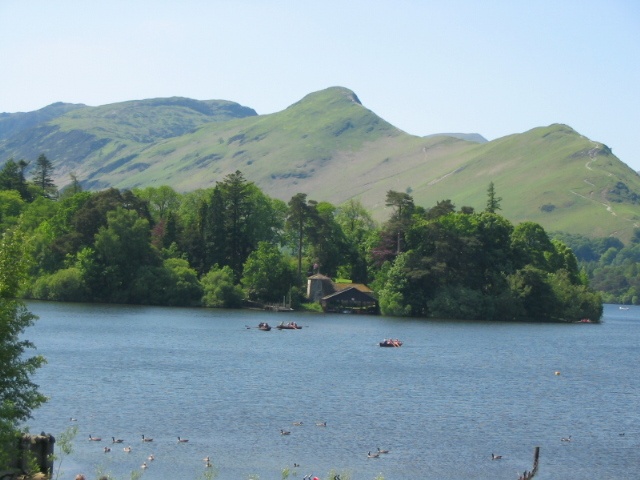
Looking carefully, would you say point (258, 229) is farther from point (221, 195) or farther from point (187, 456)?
point (187, 456)

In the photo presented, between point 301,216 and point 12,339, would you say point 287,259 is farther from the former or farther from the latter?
point 12,339

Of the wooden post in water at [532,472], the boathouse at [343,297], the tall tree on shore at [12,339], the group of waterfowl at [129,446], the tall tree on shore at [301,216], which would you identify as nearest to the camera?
the tall tree on shore at [12,339]

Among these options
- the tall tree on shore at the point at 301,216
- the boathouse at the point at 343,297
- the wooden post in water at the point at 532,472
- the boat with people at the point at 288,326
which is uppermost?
the tall tree on shore at the point at 301,216

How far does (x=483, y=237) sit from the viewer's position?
475ft

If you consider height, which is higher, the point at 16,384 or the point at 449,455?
the point at 16,384

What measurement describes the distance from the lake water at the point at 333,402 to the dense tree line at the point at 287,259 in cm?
2939

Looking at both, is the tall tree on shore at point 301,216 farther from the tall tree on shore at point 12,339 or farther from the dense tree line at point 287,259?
the tall tree on shore at point 12,339

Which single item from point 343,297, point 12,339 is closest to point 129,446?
point 12,339

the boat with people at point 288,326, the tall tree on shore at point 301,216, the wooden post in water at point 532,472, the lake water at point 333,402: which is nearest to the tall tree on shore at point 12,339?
the lake water at point 333,402

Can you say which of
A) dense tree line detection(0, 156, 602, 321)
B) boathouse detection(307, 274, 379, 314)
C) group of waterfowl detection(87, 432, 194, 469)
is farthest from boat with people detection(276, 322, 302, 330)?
group of waterfowl detection(87, 432, 194, 469)

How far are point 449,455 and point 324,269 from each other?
112 meters

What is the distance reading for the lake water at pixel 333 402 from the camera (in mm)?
45750

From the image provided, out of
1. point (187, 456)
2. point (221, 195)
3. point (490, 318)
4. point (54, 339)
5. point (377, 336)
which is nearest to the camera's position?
point (187, 456)

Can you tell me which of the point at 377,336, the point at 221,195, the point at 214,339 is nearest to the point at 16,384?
the point at 214,339
